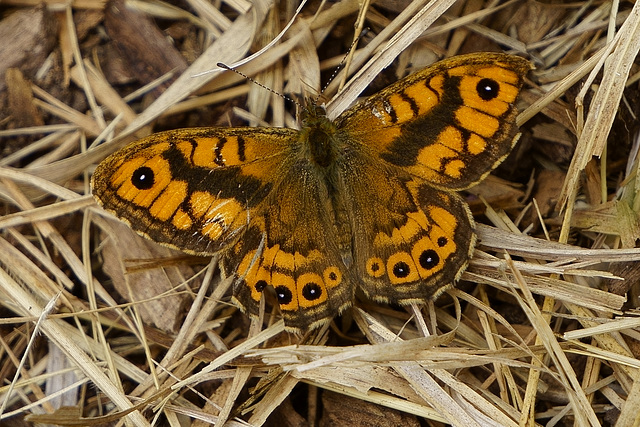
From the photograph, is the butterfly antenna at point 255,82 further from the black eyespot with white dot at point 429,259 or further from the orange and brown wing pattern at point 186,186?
the black eyespot with white dot at point 429,259

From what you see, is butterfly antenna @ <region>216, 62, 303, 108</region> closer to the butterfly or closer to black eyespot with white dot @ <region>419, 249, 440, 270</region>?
the butterfly

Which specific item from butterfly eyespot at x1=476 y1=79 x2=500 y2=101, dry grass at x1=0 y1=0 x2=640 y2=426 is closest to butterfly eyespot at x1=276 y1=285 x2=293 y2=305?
dry grass at x1=0 y1=0 x2=640 y2=426

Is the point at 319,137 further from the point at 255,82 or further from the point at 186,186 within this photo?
the point at 186,186

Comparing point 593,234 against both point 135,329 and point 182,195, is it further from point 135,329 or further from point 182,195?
point 135,329

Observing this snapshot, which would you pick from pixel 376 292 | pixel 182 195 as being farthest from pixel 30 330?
pixel 376 292

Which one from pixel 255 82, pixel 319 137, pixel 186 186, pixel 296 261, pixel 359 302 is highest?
pixel 255 82

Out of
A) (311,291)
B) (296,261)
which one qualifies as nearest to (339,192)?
(296,261)
